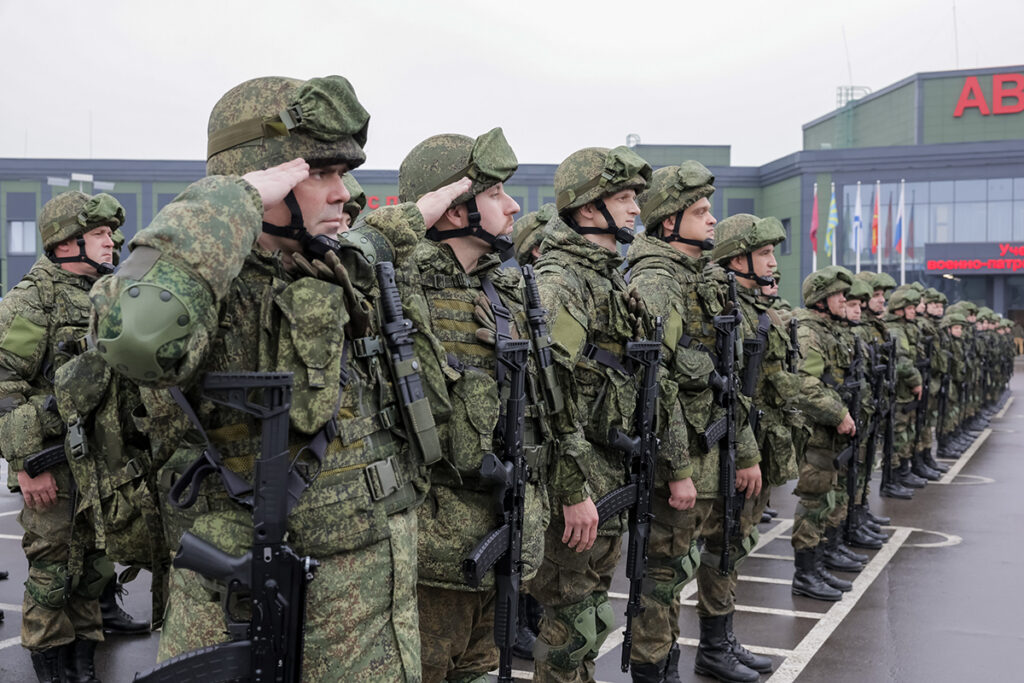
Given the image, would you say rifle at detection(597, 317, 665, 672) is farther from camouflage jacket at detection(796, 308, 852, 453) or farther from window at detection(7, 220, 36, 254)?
window at detection(7, 220, 36, 254)

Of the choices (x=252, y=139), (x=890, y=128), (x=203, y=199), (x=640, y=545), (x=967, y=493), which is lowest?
(x=967, y=493)

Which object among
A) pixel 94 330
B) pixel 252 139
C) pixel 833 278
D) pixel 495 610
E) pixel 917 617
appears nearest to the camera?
pixel 94 330

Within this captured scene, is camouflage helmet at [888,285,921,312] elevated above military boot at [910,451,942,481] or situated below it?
above

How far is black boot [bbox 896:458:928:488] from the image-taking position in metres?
13.3

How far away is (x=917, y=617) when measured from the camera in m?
7.21

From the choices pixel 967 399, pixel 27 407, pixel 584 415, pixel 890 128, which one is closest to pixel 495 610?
pixel 584 415

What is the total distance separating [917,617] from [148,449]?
6207mm

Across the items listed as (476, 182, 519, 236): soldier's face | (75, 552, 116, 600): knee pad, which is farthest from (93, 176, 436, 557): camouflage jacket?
(75, 552, 116, 600): knee pad

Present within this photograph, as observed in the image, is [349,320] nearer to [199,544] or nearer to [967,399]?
[199,544]

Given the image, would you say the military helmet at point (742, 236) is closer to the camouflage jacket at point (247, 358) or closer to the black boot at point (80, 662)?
the camouflage jacket at point (247, 358)

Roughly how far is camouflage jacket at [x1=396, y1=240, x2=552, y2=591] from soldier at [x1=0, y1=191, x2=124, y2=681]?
2.41 m

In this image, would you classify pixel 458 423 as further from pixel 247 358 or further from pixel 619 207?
pixel 619 207

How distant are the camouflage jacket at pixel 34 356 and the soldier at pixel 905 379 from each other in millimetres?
9771

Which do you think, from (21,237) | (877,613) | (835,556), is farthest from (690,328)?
(21,237)
